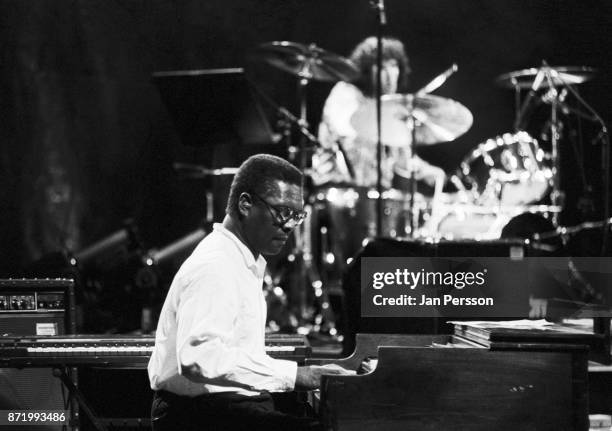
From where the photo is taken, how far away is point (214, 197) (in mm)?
7223

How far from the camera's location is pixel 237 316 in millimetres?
2877

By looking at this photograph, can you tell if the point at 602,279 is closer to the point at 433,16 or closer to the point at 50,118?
the point at 433,16

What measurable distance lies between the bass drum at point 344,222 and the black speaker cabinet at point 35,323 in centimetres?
313

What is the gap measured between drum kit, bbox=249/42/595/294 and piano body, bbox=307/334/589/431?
4140mm


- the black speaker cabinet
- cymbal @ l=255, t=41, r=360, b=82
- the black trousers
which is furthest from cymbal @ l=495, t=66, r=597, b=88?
the black trousers

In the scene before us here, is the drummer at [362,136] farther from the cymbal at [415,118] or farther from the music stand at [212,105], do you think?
the music stand at [212,105]

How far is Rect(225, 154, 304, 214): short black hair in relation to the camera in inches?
116

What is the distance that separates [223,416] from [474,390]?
3.03ft

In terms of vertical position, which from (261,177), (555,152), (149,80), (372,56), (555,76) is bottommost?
(261,177)

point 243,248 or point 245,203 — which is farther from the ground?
point 245,203

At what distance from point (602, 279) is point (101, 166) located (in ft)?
15.4

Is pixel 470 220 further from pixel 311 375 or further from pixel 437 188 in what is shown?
pixel 311 375

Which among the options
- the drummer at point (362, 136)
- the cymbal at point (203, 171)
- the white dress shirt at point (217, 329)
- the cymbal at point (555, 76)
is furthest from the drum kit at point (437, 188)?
the white dress shirt at point (217, 329)

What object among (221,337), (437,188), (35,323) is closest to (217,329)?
(221,337)
